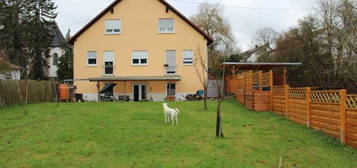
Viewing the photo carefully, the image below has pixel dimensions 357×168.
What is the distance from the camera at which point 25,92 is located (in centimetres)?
2331

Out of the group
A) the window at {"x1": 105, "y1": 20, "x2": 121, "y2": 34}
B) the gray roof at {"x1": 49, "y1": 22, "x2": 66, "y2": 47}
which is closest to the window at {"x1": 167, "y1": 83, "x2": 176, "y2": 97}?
the window at {"x1": 105, "y1": 20, "x2": 121, "y2": 34}

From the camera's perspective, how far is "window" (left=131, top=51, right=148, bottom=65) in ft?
103

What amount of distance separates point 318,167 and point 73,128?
7916 mm

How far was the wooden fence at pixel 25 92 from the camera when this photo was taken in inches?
818

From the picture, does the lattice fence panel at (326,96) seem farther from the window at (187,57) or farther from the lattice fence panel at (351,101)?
the window at (187,57)

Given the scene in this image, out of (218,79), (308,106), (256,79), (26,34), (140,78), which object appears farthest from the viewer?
(26,34)

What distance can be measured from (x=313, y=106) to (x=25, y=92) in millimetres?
19305

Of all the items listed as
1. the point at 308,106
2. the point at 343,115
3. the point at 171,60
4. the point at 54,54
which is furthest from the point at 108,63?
the point at 54,54

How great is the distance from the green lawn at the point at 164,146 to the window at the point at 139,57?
18831 millimetres

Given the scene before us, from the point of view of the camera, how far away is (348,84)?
3034 cm

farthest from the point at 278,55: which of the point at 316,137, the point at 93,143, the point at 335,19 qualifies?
the point at 93,143

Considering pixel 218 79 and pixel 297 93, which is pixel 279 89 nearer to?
pixel 297 93

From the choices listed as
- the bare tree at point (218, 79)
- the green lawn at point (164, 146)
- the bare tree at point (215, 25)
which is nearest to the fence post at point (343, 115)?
the green lawn at point (164, 146)

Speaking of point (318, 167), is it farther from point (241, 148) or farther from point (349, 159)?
point (241, 148)
